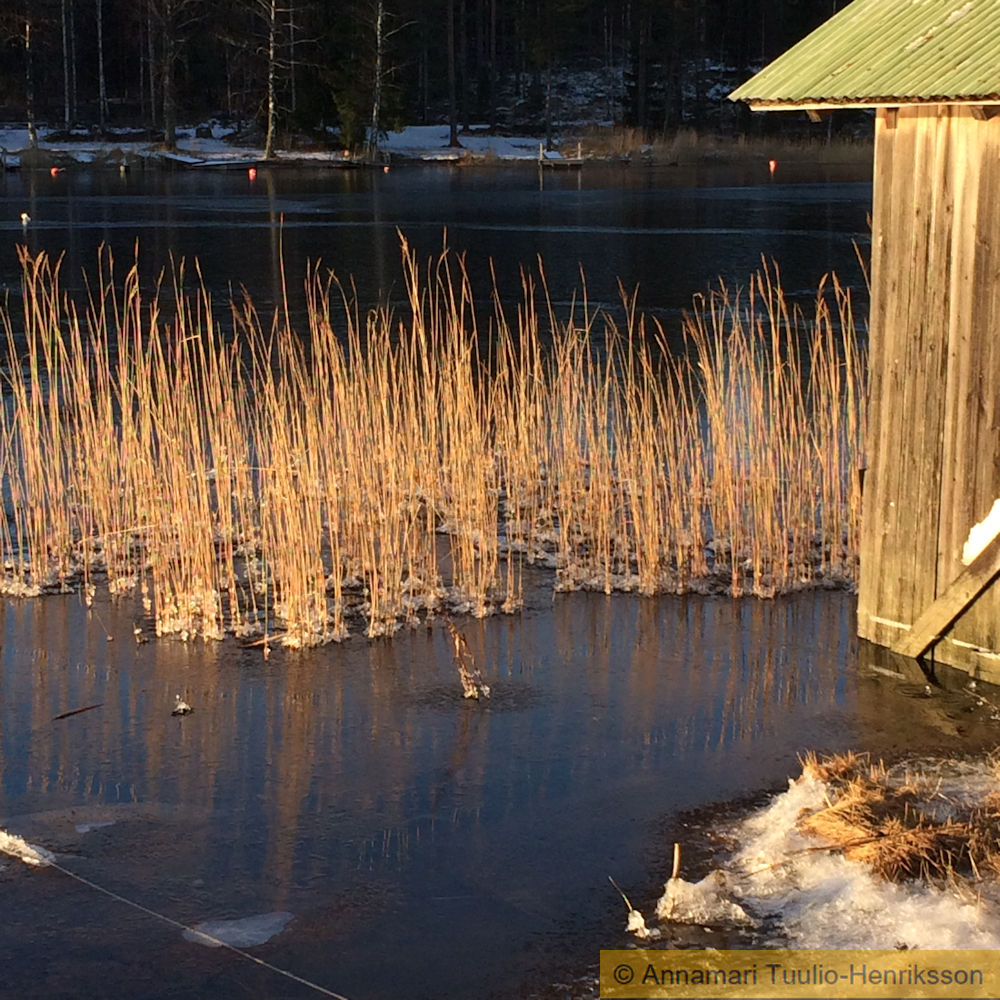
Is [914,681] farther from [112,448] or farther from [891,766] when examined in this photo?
[112,448]

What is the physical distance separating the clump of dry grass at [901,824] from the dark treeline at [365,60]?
5362 centimetres

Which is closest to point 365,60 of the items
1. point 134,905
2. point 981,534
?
point 981,534

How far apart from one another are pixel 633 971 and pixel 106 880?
1.90 m

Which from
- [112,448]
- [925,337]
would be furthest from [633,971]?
[112,448]

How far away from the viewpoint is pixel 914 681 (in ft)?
24.7

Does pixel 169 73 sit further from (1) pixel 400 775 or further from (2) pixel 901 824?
(2) pixel 901 824

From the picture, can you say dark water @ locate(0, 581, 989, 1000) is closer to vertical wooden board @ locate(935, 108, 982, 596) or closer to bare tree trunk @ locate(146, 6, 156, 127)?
vertical wooden board @ locate(935, 108, 982, 596)

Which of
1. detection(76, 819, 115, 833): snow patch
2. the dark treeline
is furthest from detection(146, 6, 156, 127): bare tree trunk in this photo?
detection(76, 819, 115, 833): snow patch

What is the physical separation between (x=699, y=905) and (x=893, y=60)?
157 inches

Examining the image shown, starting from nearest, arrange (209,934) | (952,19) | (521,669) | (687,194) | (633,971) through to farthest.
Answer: (633,971) → (209,934) → (952,19) → (521,669) → (687,194)

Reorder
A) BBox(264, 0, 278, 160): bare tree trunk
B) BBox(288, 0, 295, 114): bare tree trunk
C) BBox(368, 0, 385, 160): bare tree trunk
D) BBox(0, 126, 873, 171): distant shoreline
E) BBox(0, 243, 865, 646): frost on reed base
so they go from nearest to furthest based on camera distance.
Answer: BBox(0, 243, 865, 646): frost on reed base
BBox(0, 126, 873, 171): distant shoreline
BBox(264, 0, 278, 160): bare tree trunk
BBox(368, 0, 385, 160): bare tree trunk
BBox(288, 0, 295, 114): bare tree trunk

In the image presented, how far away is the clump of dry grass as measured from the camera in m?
5.37

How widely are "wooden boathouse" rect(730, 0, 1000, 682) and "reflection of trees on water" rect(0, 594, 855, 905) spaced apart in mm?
640

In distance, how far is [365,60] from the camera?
60500 mm
